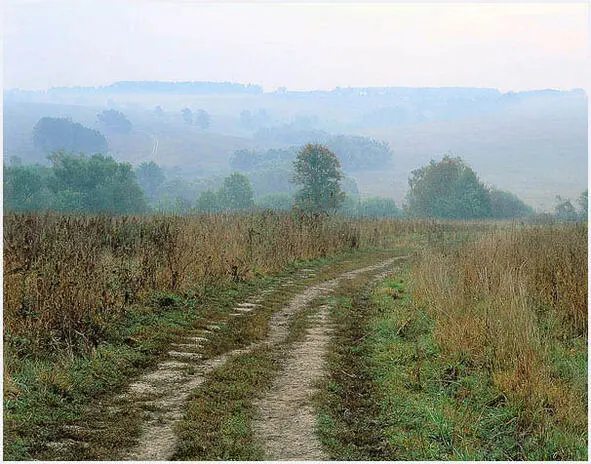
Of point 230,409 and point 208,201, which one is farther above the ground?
point 230,409

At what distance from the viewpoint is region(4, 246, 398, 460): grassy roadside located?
17.1 feet

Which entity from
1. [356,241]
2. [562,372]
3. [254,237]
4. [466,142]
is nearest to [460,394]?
[562,372]

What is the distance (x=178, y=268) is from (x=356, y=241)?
1213 centimetres

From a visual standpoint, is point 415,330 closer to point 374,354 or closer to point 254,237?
point 374,354

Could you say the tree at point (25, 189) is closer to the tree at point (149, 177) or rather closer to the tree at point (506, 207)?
the tree at point (149, 177)

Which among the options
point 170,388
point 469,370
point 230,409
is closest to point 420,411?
point 469,370

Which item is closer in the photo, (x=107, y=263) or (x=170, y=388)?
(x=170, y=388)

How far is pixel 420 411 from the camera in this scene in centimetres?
603

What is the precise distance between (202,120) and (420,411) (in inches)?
→ 7368

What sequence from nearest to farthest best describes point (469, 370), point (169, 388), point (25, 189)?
point (169, 388) < point (469, 370) < point (25, 189)

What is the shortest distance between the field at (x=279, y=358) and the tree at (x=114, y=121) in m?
134

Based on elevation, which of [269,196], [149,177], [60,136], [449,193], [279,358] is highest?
A: [60,136]

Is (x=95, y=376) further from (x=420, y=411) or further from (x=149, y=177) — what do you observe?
(x=149, y=177)

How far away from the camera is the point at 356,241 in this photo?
74.9ft
